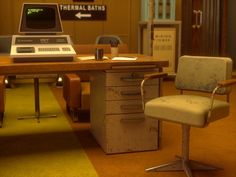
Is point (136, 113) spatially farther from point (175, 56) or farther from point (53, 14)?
→ point (175, 56)

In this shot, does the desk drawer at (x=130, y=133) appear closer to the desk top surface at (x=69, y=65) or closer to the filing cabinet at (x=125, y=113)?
the filing cabinet at (x=125, y=113)

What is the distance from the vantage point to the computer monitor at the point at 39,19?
311cm

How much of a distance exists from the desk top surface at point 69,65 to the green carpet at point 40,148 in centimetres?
70

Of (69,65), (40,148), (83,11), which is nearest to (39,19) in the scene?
(69,65)

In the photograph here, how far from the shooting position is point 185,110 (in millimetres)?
2377

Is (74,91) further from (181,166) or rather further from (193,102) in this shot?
(193,102)

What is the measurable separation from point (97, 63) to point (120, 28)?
4.90 meters

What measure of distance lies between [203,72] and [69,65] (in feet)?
3.34

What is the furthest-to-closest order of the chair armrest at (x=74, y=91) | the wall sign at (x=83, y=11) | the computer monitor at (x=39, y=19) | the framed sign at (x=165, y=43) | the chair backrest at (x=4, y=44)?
the wall sign at (x=83, y=11) < the framed sign at (x=165, y=43) < the chair backrest at (x=4, y=44) < the chair armrest at (x=74, y=91) < the computer monitor at (x=39, y=19)

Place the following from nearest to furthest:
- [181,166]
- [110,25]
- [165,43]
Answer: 1. [181,166]
2. [165,43]
3. [110,25]

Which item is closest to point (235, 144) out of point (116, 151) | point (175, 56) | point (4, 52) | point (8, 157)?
point (116, 151)

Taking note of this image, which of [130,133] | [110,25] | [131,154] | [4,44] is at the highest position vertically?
[110,25]

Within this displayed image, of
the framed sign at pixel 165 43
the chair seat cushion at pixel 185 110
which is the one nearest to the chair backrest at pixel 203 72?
the chair seat cushion at pixel 185 110

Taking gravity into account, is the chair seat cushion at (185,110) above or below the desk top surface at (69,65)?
below
